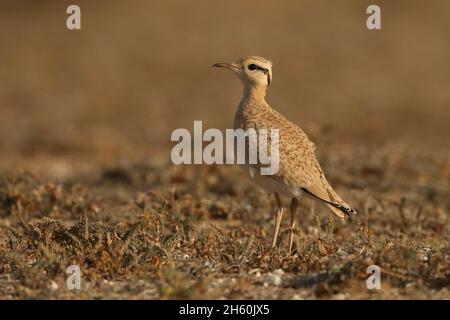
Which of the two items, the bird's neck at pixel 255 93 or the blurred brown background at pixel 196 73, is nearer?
the bird's neck at pixel 255 93

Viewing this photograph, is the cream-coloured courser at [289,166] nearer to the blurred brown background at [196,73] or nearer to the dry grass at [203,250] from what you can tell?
the dry grass at [203,250]

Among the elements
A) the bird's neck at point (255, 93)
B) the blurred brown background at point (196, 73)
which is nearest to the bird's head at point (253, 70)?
the bird's neck at point (255, 93)

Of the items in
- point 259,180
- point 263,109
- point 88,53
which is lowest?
point 259,180

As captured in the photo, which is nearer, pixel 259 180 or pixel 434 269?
pixel 434 269

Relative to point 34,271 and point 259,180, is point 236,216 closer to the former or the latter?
point 259,180

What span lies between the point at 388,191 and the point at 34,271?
4993mm

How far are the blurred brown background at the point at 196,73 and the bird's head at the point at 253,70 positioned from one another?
254cm

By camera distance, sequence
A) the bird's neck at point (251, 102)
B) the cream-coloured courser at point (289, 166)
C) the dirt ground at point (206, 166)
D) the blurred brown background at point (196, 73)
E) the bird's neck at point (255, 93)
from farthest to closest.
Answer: the blurred brown background at point (196, 73) → the bird's neck at point (255, 93) → the bird's neck at point (251, 102) → the cream-coloured courser at point (289, 166) → the dirt ground at point (206, 166)

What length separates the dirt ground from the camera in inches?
190

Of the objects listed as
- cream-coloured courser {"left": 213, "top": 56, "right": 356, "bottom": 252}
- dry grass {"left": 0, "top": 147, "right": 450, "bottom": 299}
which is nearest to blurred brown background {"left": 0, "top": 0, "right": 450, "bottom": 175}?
dry grass {"left": 0, "top": 147, "right": 450, "bottom": 299}

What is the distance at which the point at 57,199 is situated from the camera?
758 cm

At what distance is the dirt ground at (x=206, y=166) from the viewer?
190 inches

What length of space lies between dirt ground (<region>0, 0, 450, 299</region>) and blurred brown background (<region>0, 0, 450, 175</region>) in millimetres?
63
